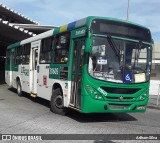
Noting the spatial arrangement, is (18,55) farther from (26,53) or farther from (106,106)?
(106,106)

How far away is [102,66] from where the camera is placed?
9.47 m

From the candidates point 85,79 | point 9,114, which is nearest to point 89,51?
point 85,79

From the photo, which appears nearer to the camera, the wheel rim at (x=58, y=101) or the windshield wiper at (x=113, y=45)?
the windshield wiper at (x=113, y=45)

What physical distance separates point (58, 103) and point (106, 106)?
228 centimetres

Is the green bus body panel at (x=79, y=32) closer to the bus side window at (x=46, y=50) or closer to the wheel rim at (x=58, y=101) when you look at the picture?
the bus side window at (x=46, y=50)

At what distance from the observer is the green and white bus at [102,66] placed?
30.9ft

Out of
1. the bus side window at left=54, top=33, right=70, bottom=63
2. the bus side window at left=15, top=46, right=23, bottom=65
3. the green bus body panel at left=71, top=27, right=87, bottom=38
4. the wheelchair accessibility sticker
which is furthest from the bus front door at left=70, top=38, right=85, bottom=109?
the bus side window at left=15, top=46, right=23, bottom=65

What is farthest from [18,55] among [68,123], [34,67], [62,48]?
[68,123]

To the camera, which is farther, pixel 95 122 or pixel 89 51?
pixel 95 122

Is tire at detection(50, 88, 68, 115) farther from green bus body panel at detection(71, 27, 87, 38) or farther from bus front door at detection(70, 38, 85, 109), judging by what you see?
green bus body panel at detection(71, 27, 87, 38)

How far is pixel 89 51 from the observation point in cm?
913

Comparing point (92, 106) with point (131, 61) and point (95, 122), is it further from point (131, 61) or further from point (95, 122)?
point (131, 61)

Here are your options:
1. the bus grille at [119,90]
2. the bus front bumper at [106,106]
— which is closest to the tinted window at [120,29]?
the bus grille at [119,90]

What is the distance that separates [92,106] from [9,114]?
3.05 meters
